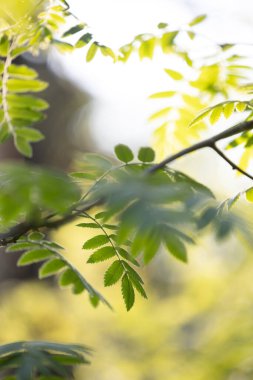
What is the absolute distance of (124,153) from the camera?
120cm

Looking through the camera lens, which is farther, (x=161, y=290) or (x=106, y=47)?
(x=161, y=290)

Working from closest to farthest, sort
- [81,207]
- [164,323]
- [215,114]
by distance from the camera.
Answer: [81,207] → [215,114] → [164,323]

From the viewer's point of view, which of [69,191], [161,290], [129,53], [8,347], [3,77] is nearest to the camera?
[69,191]

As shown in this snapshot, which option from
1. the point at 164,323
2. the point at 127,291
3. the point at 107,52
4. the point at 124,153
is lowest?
the point at 164,323

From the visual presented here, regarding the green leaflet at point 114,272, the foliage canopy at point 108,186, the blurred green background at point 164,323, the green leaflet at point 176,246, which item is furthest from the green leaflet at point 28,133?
the blurred green background at point 164,323

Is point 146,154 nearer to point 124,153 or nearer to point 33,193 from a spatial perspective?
point 124,153

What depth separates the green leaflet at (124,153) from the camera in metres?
1.20

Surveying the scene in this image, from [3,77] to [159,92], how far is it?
0.48m

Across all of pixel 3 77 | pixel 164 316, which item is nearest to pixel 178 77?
pixel 3 77

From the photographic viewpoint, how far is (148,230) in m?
0.78

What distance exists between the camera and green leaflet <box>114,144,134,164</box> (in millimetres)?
1202

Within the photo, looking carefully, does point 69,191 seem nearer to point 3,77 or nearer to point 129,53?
point 3,77

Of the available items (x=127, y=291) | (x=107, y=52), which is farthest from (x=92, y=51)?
(x=127, y=291)

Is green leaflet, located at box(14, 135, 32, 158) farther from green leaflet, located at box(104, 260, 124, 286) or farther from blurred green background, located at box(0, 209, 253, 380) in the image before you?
blurred green background, located at box(0, 209, 253, 380)
